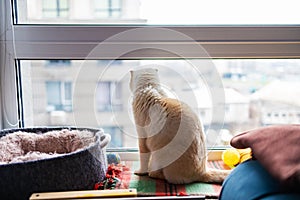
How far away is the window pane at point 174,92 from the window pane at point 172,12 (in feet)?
0.58

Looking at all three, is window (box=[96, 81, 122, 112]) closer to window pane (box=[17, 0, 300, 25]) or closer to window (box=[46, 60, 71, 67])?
window (box=[46, 60, 71, 67])

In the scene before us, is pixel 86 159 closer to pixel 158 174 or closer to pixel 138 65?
pixel 158 174

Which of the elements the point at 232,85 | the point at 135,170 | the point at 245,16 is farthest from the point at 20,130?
the point at 245,16

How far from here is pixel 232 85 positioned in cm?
154

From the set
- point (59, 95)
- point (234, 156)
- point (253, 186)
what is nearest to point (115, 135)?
point (59, 95)

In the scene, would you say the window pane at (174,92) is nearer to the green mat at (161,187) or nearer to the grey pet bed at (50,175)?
the green mat at (161,187)

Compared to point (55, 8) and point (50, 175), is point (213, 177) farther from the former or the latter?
point (55, 8)

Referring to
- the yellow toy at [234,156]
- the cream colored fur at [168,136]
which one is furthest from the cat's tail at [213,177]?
the yellow toy at [234,156]

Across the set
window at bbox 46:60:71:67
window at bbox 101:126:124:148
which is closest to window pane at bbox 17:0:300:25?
window at bbox 46:60:71:67

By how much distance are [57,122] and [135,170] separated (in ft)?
1.53

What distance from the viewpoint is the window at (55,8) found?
1471 mm

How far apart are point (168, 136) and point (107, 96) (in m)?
0.43

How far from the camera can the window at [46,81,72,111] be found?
1.54 m

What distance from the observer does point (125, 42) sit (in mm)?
1435
